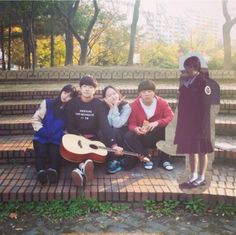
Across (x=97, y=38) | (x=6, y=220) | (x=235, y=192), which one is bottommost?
(x=6, y=220)

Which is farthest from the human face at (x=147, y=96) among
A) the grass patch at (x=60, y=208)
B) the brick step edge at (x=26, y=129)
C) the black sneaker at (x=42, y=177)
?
the brick step edge at (x=26, y=129)

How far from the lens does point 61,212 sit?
4172 millimetres

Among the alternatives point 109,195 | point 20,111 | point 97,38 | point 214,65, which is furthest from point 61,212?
point 97,38

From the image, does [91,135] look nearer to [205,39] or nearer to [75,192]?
[75,192]

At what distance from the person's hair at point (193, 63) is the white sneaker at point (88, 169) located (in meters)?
2.26

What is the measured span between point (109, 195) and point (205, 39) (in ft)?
131

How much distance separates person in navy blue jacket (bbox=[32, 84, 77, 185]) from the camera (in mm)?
4840

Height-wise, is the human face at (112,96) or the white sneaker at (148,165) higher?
the human face at (112,96)

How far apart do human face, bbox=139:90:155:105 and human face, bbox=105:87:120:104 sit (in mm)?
489

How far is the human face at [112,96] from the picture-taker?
527cm

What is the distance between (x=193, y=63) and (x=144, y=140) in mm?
2689

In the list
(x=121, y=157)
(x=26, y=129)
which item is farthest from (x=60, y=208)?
(x=26, y=129)

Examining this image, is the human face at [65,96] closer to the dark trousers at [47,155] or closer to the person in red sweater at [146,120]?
the dark trousers at [47,155]

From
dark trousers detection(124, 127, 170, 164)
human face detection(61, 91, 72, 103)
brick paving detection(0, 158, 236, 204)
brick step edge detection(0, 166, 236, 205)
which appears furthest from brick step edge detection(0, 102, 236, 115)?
brick step edge detection(0, 166, 236, 205)
